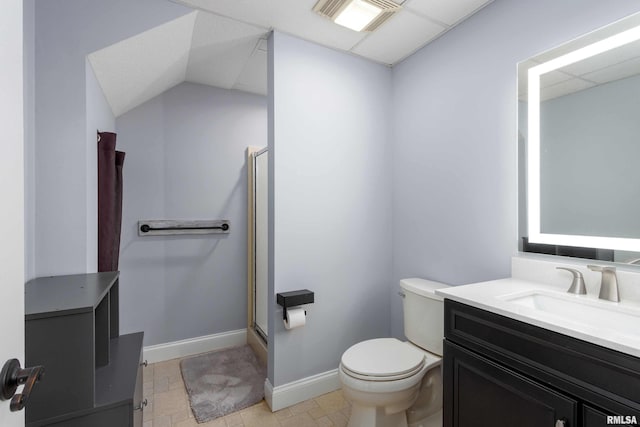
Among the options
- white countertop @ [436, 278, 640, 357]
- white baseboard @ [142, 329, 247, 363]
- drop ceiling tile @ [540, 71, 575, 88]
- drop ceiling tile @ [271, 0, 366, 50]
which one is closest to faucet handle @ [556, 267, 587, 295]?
white countertop @ [436, 278, 640, 357]

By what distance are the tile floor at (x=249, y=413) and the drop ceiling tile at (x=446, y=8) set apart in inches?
95.2

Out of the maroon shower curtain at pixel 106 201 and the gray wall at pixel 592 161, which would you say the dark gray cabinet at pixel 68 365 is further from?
the gray wall at pixel 592 161

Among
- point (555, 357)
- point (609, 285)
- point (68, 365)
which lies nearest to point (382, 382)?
point (555, 357)

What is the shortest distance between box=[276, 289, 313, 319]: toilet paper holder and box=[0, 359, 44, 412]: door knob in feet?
4.34

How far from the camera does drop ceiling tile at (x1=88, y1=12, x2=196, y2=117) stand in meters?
1.58

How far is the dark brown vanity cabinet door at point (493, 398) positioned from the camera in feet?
3.11

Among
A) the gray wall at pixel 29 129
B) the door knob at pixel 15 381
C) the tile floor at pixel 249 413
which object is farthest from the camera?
the tile floor at pixel 249 413

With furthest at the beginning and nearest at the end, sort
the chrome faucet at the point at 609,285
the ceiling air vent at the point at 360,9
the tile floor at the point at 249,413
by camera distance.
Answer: the tile floor at the point at 249,413 → the ceiling air vent at the point at 360,9 → the chrome faucet at the point at 609,285

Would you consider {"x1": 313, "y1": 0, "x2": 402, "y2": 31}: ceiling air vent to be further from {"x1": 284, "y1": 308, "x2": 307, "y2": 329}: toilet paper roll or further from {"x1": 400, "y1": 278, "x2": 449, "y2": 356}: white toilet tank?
{"x1": 284, "y1": 308, "x2": 307, "y2": 329}: toilet paper roll

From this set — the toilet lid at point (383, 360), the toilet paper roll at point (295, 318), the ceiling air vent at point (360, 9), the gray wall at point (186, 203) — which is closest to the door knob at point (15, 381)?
the toilet lid at point (383, 360)

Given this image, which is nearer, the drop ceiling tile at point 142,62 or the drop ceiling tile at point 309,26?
the drop ceiling tile at point 142,62

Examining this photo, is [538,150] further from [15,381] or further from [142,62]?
[142,62]

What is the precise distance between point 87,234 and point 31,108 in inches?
23.8

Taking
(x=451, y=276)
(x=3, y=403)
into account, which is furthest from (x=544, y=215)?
(x=3, y=403)
